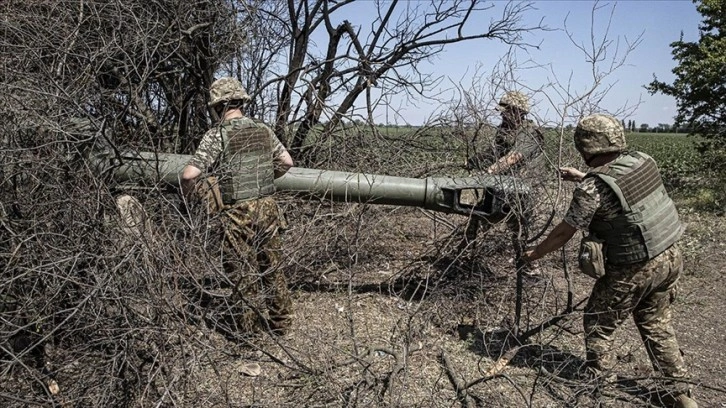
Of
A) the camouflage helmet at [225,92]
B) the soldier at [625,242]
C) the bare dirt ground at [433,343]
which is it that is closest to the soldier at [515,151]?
the bare dirt ground at [433,343]

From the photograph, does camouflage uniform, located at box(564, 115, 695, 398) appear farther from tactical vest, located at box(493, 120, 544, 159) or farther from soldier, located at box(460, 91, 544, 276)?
tactical vest, located at box(493, 120, 544, 159)

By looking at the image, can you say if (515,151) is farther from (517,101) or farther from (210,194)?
(210,194)

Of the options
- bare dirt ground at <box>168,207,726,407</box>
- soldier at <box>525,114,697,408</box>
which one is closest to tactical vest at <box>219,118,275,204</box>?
bare dirt ground at <box>168,207,726,407</box>

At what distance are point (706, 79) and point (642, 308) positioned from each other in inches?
427

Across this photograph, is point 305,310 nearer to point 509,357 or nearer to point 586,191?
point 509,357

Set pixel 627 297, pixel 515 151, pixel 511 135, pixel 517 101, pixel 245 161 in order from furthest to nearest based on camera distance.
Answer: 1. pixel 517 101
2. pixel 511 135
3. pixel 515 151
4. pixel 245 161
5. pixel 627 297

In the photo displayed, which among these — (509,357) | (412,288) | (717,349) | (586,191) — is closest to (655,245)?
(586,191)

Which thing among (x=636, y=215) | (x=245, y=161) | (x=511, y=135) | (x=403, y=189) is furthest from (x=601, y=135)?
(x=245, y=161)

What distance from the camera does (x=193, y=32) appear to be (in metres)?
5.12

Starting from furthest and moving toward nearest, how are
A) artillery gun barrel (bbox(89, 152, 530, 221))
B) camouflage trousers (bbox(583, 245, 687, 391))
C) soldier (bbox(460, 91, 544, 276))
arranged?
1. artillery gun barrel (bbox(89, 152, 530, 221))
2. soldier (bbox(460, 91, 544, 276))
3. camouflage trousers (bbox(583, 245, 687, 391))

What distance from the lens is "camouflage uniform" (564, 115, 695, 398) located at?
3.41 meters

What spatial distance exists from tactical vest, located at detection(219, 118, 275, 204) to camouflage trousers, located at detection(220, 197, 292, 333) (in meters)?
0.09

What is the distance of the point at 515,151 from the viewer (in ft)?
14.8

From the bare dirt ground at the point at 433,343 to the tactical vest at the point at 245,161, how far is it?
31.5 inches
